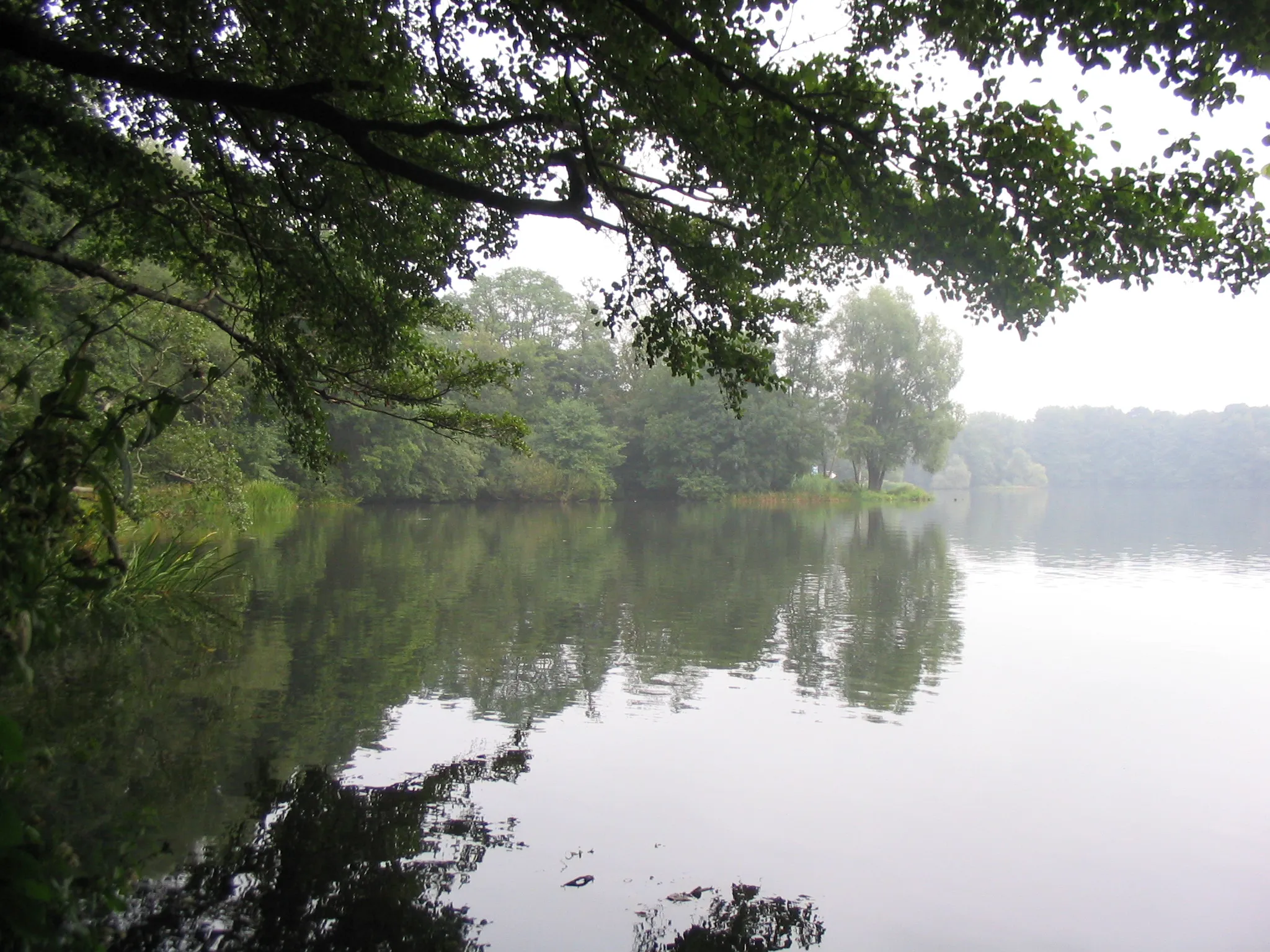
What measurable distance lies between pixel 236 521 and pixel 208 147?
9.30 metres

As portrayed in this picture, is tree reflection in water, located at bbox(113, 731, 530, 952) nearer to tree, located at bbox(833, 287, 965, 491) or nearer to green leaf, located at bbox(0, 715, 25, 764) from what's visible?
green leaf, located at bbox(0, 715, 25, 764)

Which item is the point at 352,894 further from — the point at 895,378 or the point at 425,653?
the point at 895,378

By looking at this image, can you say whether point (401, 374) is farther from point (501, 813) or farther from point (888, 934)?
point (888, 934)

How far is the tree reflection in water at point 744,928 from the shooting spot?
13.0 ft

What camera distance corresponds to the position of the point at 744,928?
13.6ft

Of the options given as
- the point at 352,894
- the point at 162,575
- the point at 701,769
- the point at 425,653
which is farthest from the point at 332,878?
the point at 162,575

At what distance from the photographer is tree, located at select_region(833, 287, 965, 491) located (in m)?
47.7

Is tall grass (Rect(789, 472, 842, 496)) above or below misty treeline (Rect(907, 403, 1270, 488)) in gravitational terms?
below

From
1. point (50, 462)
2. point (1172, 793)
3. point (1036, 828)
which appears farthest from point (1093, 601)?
point (50, 462)

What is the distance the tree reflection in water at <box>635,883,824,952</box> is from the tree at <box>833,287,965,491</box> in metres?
44.9

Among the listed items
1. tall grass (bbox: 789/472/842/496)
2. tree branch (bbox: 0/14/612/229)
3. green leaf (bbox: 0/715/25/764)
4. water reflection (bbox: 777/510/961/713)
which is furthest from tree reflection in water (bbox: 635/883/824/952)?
tall grass (bbox: 789/472/842/496)

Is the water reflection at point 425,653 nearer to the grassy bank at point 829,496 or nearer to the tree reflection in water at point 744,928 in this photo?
the tree reflection in water at point 744,928

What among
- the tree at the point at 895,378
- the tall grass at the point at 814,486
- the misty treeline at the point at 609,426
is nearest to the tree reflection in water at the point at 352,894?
the misty treeline at the point at 609,426

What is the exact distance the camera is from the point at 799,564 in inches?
737
